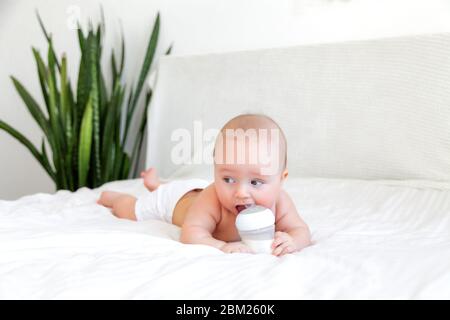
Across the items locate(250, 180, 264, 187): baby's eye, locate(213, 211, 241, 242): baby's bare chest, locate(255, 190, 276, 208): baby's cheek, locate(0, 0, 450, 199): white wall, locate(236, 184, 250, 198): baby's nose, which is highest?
locate(0, 0, 450, 199): white wall

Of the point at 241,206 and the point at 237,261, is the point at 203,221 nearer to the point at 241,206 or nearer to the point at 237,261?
the point at 241,206

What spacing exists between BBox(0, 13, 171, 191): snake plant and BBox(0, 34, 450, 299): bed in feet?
0.58

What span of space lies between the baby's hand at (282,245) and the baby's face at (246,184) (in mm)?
97

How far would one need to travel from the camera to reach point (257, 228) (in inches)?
41.3

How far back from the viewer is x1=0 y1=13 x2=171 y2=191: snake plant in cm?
241

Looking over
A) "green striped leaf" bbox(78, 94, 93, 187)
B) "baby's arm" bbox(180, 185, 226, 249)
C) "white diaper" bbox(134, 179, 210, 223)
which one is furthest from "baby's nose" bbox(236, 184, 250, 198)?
"green striped leaf" bbox(78, 94, 93, 187)

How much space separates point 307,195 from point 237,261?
76cm

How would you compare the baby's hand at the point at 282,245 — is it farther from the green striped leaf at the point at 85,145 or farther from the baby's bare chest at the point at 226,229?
the green striped leaf at the point at 85,145

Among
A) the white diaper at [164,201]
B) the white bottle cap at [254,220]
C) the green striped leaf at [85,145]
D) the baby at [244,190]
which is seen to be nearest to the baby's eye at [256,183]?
the baby at [244,190]

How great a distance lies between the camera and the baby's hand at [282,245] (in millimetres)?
1069

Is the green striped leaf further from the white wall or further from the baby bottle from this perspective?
the baby bottle

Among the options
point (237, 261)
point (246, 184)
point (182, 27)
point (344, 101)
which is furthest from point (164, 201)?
point (182, 27)

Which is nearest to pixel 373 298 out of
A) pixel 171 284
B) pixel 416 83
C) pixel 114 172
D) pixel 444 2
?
pixel 171 284

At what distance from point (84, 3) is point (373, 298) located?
2599 millimetres
